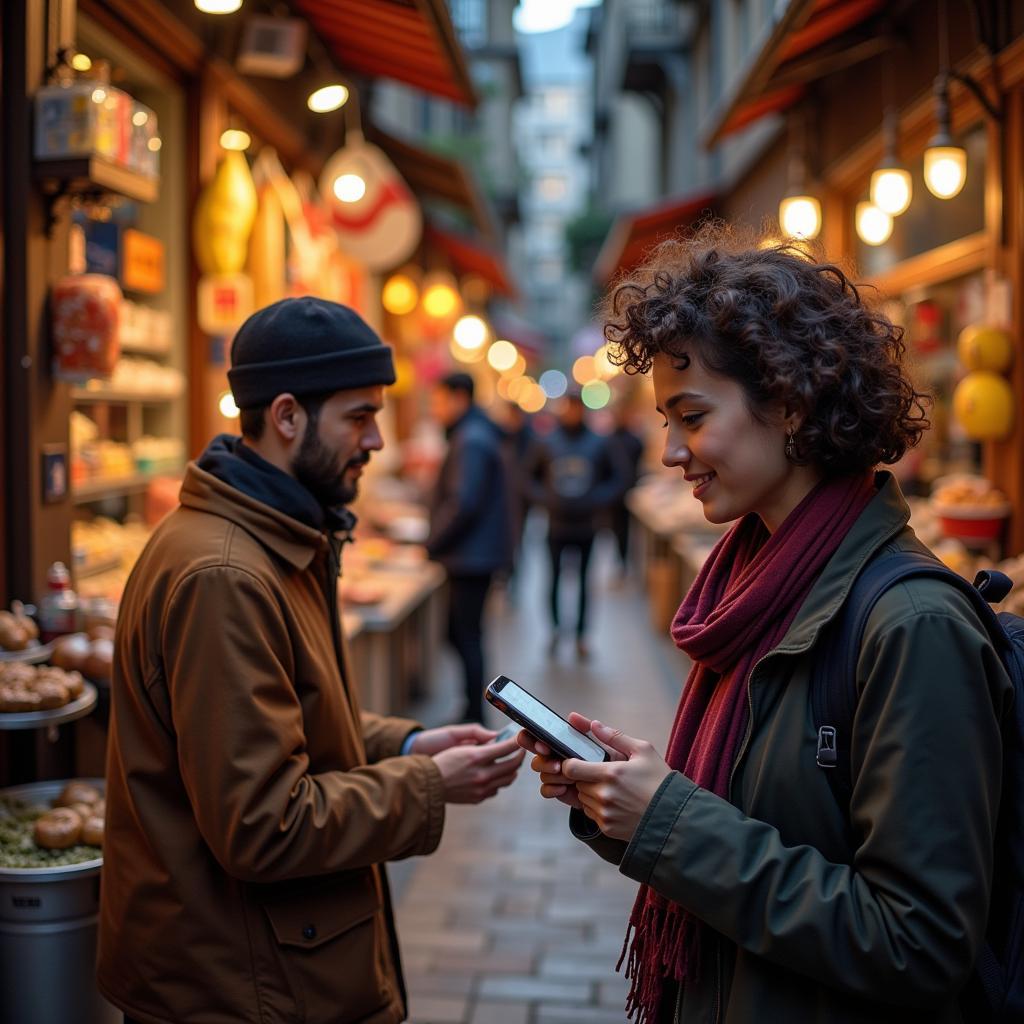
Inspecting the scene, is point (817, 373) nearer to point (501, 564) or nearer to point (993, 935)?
point (993, 935)

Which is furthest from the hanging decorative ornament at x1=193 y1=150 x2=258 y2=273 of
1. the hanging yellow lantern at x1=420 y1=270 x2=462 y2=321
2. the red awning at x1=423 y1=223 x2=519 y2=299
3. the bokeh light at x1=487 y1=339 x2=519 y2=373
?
the bokeh light at x1=487 y1=339 x2=519 y2=373

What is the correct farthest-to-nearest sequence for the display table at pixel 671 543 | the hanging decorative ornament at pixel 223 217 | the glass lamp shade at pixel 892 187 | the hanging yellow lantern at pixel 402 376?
1. the hanging yellow lantern at pixel 402 376
2. the display table at pixel 671 543
3. the hanging decorative ornament at pixel 223 217
4. the glass lamp shade at pixel 892 187

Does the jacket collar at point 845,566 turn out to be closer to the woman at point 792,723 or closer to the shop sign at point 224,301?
the woman at point 792,723

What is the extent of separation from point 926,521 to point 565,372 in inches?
3142

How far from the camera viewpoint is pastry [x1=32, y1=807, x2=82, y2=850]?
3.09 meters

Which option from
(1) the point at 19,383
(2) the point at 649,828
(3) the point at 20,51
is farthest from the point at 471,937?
(3) the point at 20,51

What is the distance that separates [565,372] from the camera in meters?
85.2

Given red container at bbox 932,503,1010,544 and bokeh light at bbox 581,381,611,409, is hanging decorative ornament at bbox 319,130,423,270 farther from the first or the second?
bokeh light at bbox 581,381,611,409

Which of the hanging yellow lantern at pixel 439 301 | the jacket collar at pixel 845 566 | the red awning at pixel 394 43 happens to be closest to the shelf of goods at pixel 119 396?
the red awning at pixel 394 43

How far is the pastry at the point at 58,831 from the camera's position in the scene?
10.2ft

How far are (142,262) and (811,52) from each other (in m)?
4.29

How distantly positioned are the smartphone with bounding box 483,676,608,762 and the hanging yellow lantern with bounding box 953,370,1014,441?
4.18 meters

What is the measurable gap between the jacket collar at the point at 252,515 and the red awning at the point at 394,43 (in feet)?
13.5

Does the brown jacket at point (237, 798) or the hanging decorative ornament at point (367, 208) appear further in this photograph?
the hanging decorative ornament at point (367, 208)
